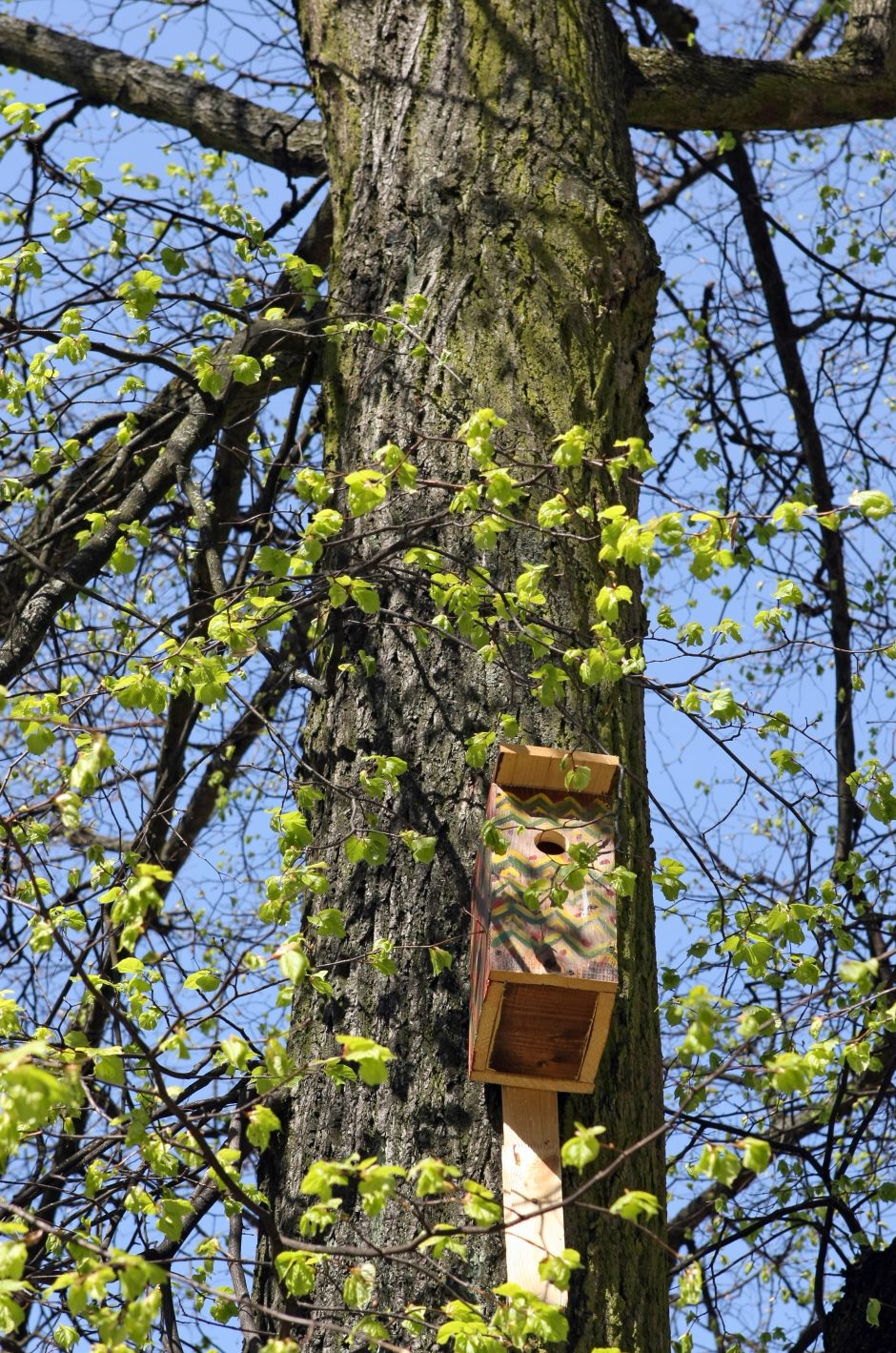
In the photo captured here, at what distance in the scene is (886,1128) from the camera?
451 centimetres

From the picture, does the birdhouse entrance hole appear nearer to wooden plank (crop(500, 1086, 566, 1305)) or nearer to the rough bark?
wooden plank (crop(500, 1086, 566, 1305))

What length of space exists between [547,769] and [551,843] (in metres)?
0.15

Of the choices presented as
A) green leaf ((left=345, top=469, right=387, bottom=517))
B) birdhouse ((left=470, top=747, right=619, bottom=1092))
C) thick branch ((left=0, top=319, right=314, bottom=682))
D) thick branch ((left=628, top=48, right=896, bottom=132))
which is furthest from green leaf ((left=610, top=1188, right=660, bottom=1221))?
thick branch ((left=628, top=48, right=896, bottom=132))

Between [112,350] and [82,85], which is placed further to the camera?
[82,85]

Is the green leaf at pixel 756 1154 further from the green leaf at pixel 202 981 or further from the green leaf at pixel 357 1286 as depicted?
the green leaf at pixel 202 981

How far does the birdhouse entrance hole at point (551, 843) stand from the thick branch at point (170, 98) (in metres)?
2.65

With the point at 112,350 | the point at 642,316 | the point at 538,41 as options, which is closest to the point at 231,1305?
the point at 112,350

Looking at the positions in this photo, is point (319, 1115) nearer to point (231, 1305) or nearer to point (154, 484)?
point (231, 1305)

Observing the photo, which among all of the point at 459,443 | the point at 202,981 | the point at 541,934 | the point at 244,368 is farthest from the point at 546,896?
the point at 244,368

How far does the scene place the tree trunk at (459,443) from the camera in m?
2.28

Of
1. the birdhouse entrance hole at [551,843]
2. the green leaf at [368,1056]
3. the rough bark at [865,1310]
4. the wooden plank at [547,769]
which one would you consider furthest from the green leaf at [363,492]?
the rough bark at [865,1310]

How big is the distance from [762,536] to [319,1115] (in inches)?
130

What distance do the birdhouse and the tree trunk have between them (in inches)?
3.0

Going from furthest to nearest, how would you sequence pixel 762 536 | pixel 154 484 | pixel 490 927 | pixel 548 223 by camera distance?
pixel 762 536 < pixel 154 484 < pixel 548 223 < pixel 490 927
